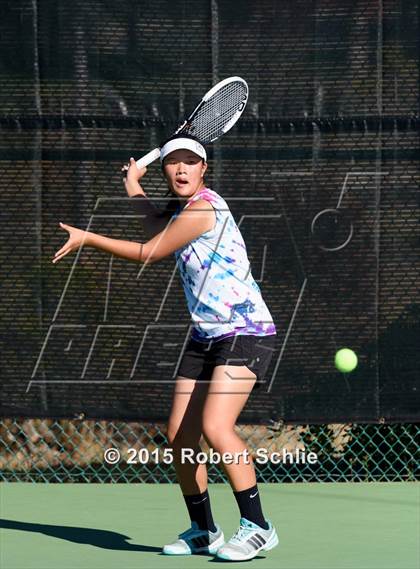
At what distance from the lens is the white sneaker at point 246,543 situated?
4.83 metres

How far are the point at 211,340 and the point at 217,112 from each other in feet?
3.46

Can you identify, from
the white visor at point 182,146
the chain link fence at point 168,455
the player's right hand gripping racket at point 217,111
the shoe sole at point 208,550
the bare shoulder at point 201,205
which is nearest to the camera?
the bare shoulder at point 201,205

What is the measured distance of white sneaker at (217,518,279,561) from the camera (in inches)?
190

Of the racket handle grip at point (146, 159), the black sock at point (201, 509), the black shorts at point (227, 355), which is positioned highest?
the racket handle grip at point (146, 159)

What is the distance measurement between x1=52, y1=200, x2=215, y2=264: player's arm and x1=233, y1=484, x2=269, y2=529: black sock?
36.0 inches

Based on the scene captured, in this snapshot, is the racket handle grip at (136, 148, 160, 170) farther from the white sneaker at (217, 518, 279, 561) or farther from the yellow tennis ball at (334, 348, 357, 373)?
the yellow tennis ball at (334, 348, 357, 373)

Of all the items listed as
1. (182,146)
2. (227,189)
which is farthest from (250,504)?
(227,189)

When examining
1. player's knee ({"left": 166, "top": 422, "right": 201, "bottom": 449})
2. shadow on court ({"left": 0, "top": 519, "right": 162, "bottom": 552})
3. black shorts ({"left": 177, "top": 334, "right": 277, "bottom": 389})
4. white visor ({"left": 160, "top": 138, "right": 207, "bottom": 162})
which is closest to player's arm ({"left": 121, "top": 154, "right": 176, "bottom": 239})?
white visor ({"left": 160, "top": 138, "right": 207, "bottom": 162})

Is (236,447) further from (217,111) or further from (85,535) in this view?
(217,111)

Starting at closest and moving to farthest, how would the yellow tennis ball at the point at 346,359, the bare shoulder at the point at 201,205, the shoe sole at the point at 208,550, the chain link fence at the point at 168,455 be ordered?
the bare shoulder at the point at 201,205
the shoe sole at the point at 208,550
the yellow tennis ball at the point at 346,359
the chain link fence at the point at 168,455

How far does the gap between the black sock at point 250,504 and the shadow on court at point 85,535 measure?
47 centimetres

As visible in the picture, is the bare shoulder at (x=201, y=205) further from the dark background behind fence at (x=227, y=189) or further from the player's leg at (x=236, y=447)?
the dark background behind fence at (x=227, y=189)

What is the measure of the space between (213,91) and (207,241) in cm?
82

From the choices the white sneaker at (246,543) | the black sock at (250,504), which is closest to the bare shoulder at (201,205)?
the black sock at (250,504)
